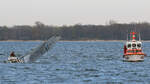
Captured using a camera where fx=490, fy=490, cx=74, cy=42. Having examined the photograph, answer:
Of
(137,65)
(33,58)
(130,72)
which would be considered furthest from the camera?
(33,58)

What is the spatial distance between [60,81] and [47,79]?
2316 mm

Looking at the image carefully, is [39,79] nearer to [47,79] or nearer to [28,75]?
[47,79]

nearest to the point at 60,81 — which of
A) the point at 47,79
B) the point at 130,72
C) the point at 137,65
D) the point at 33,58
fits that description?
the point at 47,79

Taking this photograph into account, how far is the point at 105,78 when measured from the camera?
51.9 m

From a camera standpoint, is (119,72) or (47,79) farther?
(119,72)

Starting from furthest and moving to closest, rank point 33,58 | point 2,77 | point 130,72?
point 33,58, point 130,72, point 2,77

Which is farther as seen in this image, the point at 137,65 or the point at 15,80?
the point at 137,65

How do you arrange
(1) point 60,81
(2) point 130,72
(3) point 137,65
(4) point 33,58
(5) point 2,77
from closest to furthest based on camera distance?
(1) point 60,81, (5) point 2,77, (2) point 130,72, (3) point 137,65, (4) point 33,58

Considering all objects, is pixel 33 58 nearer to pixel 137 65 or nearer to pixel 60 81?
pixel 137 65

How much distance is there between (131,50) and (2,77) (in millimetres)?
25106

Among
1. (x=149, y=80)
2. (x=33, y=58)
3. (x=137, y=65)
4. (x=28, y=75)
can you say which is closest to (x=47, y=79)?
(x=28, y=75)

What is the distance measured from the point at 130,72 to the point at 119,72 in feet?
4.34

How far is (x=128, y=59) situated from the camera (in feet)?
243

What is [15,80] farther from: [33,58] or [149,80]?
[33,58]
